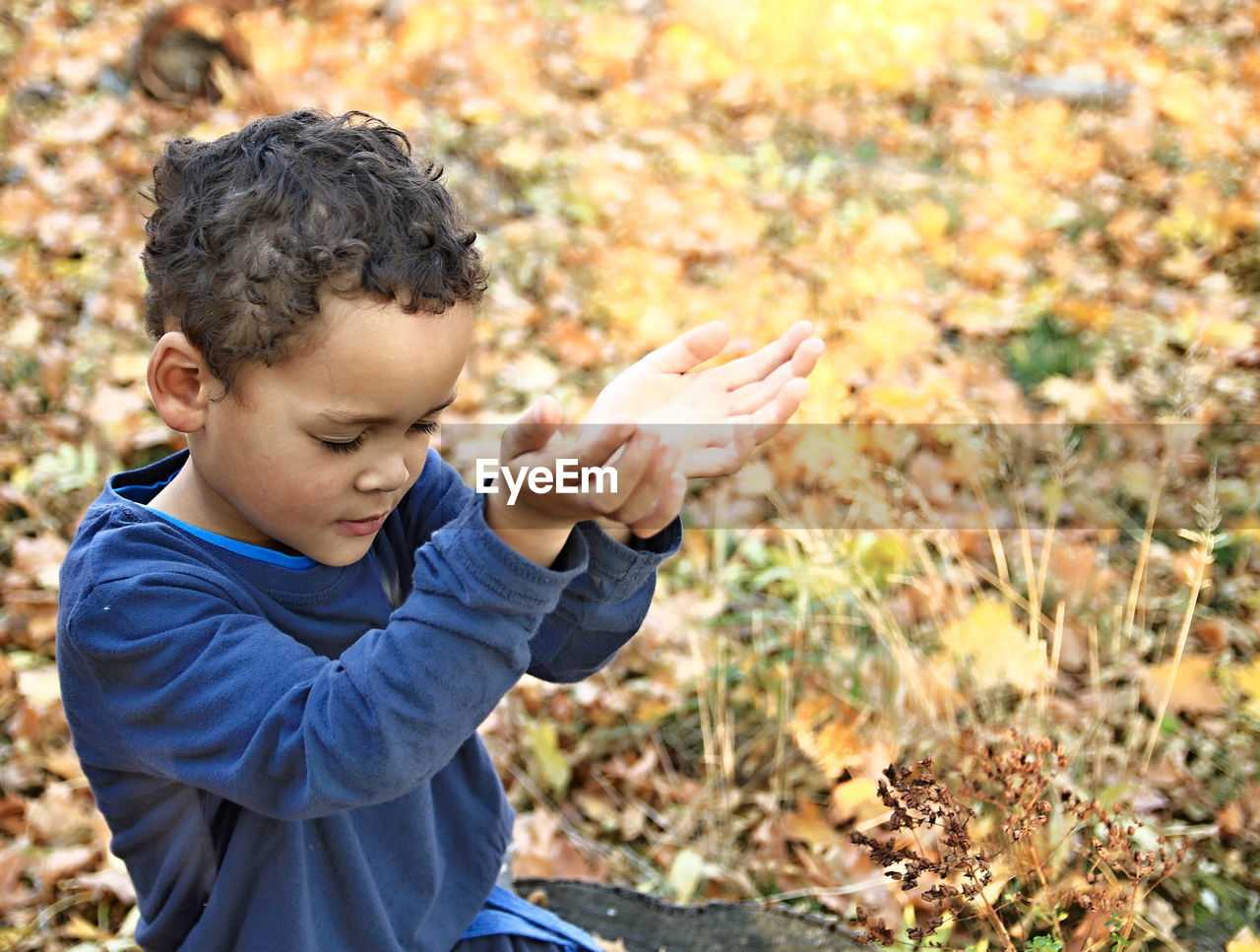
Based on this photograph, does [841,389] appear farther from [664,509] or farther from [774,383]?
[664,509]

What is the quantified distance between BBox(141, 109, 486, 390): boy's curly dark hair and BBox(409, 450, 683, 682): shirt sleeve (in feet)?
0.85

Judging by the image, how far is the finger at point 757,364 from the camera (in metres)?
1.38

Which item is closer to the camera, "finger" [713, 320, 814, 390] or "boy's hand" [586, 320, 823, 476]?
"boy's hand" [586, 320, 823, 476]

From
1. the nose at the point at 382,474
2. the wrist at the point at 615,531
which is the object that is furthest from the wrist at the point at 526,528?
the nose at the point at 382,474

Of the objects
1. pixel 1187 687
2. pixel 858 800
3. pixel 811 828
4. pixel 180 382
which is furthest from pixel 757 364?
pixel 1187 687

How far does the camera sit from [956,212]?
4695mm

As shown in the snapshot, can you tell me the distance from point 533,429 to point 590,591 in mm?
334

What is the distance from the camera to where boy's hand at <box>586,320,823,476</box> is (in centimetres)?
124

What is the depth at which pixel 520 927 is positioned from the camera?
5.45 ft

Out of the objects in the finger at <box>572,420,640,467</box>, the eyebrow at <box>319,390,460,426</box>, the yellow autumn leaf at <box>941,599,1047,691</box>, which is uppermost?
the finger at <box>572,420,640,467</box>

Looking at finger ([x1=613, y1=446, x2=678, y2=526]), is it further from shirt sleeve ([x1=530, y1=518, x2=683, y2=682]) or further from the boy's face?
the boy's face

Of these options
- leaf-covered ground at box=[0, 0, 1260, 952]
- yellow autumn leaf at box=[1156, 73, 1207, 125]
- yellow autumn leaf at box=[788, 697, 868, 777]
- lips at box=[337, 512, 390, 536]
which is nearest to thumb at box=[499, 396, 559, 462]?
lips at box=[337, 512, 390, 536]

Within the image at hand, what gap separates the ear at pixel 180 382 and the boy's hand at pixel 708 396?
436 mm

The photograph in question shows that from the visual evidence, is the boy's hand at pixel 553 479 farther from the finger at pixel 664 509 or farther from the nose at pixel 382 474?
the nose at pixel 382 474
